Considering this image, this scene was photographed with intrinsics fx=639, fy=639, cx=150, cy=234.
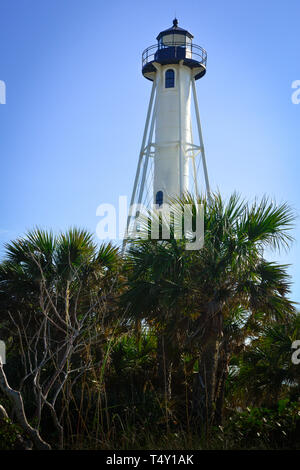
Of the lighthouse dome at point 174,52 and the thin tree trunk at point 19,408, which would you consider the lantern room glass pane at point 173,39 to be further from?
the thin tree trunk at point 19,408

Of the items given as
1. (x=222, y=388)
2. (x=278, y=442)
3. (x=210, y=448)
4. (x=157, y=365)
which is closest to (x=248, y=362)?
(x=222, y=388)

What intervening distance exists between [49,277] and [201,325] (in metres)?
4.22

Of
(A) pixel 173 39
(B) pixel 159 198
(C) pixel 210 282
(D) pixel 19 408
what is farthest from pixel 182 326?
(A) pixel 173 39

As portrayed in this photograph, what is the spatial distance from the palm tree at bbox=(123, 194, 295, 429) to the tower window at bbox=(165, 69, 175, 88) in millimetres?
14950

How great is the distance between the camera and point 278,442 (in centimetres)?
1046

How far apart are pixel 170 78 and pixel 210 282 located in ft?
55.0

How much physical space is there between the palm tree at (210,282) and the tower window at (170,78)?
49.0ft

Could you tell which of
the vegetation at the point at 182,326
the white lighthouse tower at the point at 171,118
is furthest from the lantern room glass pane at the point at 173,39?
the vegetation at the point at 182,326

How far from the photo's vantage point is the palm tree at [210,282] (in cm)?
1329

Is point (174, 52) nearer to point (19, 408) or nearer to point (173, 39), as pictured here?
point (173, 39)

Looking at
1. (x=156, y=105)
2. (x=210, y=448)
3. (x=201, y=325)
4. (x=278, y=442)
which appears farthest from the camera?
(x=156, y=105)

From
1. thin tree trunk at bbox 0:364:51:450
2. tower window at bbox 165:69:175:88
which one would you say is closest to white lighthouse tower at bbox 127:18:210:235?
tower window at bbox 165:69:175:88
